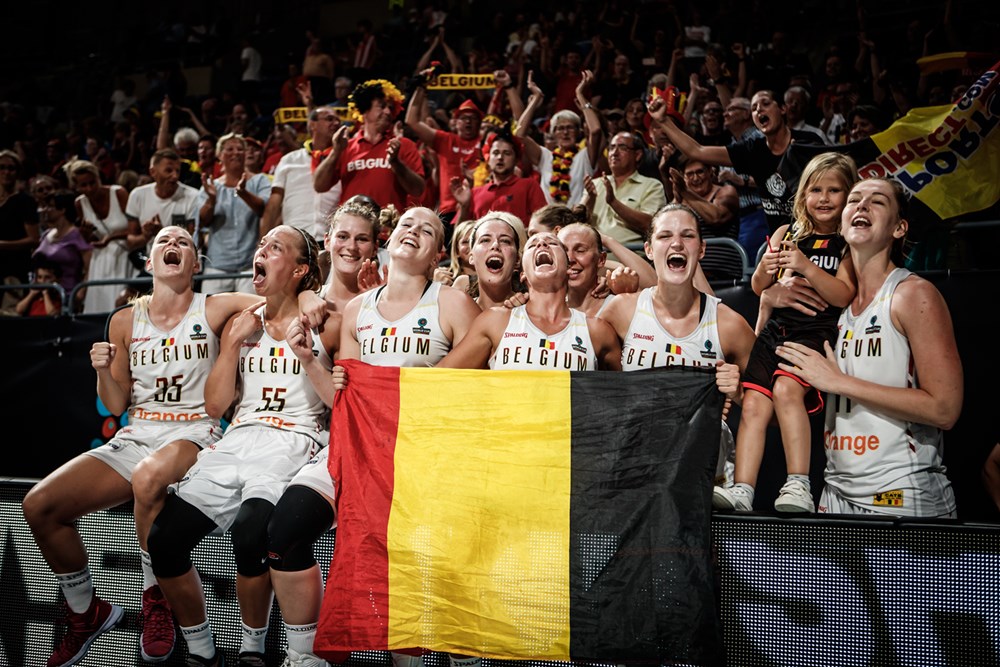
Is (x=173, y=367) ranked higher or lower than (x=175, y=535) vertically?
higher

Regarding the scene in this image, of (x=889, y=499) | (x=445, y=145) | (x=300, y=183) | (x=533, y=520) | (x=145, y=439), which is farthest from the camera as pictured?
(x=445, y=145)

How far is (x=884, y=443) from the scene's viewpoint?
12.8ft

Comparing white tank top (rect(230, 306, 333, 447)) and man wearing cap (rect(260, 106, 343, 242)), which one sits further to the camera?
man wearing cap (rect(260, 106, 343, 242))

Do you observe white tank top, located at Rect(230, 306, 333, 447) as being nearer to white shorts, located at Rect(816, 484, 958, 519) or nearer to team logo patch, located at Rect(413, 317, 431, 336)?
team logo patch, located at Rect(413, 317, 431, 336)

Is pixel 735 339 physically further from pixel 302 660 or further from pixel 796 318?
pixel 302 660

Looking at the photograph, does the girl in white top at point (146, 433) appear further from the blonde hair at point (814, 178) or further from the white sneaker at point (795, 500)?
the blonde hair at point (814, 178)

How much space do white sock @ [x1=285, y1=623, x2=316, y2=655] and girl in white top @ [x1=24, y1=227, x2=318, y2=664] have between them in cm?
70

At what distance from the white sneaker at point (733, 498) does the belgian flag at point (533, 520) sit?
5.9 inches

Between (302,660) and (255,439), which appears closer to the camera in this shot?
(302,660)

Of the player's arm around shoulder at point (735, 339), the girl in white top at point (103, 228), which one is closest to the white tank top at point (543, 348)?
the player's arm around shoulder at point (735, 339)

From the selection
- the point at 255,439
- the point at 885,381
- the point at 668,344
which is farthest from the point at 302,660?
the point at 885,381

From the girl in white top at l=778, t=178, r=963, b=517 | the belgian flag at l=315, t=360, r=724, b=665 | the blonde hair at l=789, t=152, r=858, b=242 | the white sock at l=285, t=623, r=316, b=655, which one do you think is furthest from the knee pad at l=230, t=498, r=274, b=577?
the blonde hair at l=789, t=152, r=858, b=242

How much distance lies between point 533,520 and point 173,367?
2.29 metres

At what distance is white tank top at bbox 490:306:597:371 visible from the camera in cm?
437
